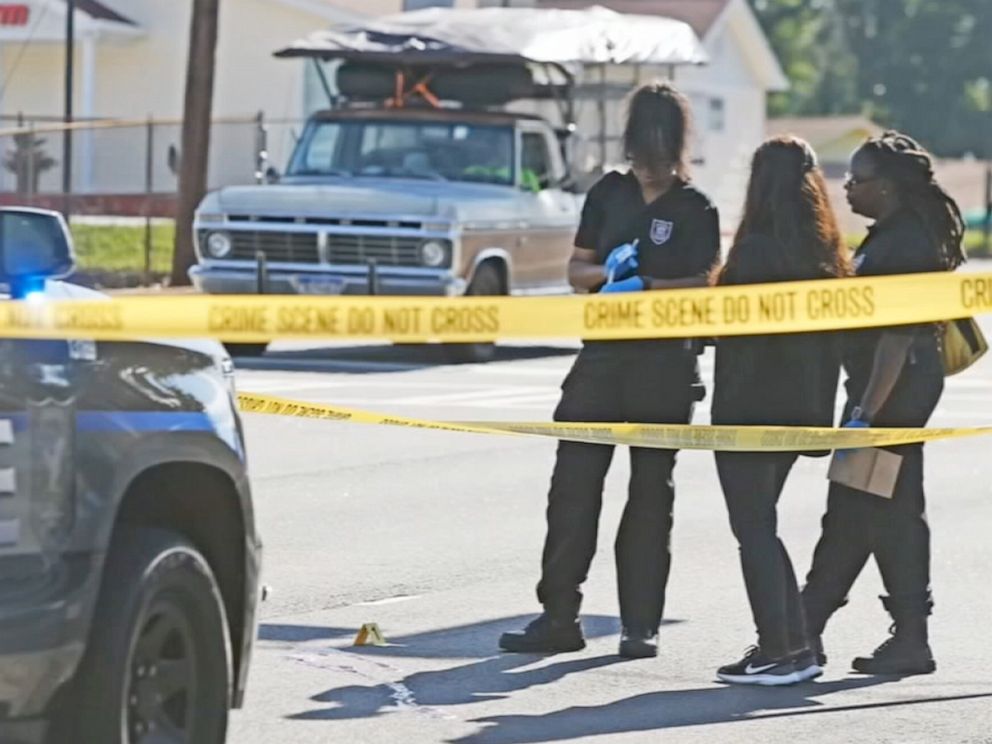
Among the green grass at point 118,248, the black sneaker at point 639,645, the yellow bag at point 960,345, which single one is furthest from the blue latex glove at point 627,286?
the green grass at point 118,248

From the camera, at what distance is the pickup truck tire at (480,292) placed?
20.2 m

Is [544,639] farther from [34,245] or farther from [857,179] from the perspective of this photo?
[34,245]

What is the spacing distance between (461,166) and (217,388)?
15.3 m

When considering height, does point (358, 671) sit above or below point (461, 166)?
below

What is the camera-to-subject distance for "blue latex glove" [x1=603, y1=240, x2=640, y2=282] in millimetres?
8156

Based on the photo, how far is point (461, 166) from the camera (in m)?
21.0

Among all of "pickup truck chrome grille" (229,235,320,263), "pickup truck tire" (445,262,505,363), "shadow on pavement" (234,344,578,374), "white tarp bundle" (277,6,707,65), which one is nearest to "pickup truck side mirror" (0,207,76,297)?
"shadow on pavement" (234,344,578,374)

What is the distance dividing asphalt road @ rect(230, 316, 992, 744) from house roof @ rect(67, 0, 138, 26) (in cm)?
2536

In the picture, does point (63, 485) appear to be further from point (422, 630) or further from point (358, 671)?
point (422, 630)

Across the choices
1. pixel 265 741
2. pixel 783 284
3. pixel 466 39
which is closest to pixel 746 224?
pixel 783 284

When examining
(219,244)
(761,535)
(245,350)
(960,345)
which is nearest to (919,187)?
(960,345)

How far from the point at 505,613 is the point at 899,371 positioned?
1.88 metres

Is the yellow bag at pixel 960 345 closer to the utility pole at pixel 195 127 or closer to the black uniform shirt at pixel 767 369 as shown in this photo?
the black uniform shirt at pixel 767 369

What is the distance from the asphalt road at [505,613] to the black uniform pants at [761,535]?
8.1 inches
